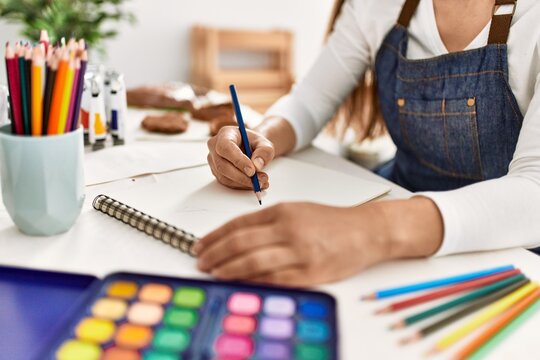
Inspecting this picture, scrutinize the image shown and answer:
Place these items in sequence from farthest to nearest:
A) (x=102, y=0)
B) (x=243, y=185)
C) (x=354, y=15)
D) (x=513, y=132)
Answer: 1. (x=102, y=0)
2. (x=354, y=15)
3. (x=513, y=132)
4. (x=243, y=185)

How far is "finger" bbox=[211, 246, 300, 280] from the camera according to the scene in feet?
1.59

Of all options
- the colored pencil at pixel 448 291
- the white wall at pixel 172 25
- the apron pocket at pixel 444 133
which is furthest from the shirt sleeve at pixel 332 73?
the white wall at pixel 172 25

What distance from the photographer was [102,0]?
1548mm

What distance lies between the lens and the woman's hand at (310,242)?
0.49 meters

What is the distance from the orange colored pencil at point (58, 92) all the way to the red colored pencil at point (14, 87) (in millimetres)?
31

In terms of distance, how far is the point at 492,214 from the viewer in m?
0.60

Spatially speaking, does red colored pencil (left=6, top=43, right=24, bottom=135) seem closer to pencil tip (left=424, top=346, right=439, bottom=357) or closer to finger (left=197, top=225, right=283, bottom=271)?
finger (left=197, top=225, right=283, bottom=271)

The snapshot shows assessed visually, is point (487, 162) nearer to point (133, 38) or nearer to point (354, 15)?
point (354, 15)

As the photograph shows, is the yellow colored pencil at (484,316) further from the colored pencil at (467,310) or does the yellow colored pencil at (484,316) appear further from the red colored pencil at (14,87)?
the red colored pencil at (14,87)

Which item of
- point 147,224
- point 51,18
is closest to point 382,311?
point 147,224

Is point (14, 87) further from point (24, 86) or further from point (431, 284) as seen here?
point (431, 284)

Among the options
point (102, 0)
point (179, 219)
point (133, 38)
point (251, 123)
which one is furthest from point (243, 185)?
point (133, 38)

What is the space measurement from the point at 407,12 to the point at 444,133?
0.74ft

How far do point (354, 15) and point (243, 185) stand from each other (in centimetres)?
49
